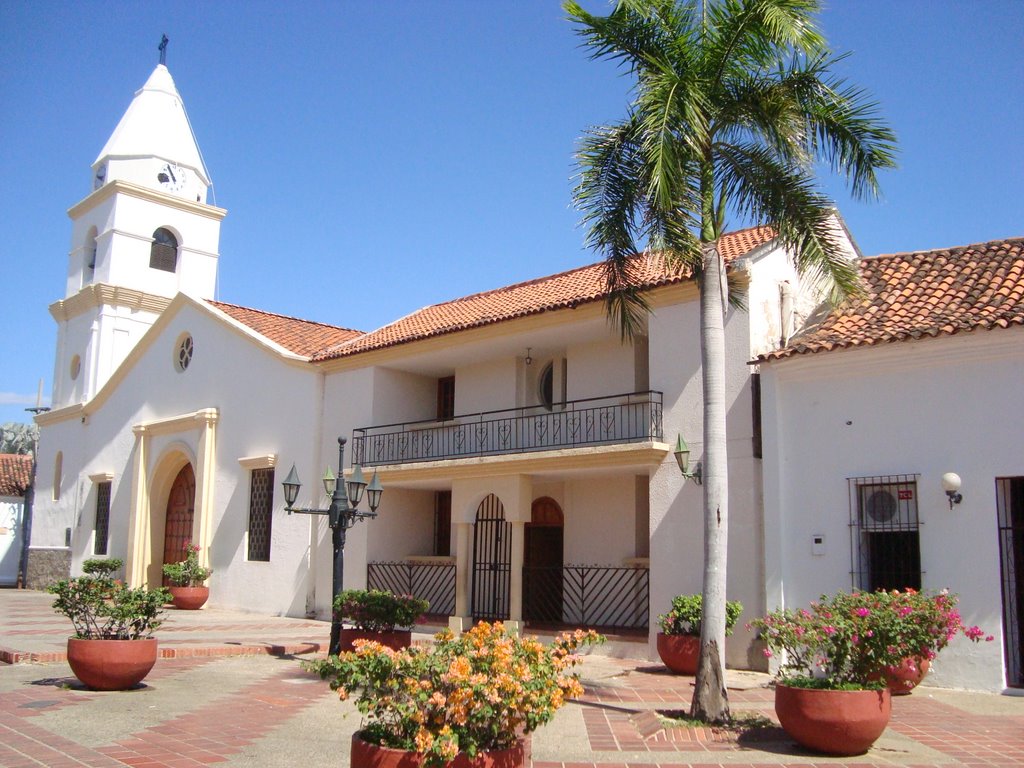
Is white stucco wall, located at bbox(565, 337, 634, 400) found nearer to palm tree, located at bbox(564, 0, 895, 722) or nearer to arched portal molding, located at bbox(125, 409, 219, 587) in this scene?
palm tree, located at bbox(564, 0, 895, 722)

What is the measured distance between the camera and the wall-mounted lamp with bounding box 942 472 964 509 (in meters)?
11.7

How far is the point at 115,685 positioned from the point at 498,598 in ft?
29.4

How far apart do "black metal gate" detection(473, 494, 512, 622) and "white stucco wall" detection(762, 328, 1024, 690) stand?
22.0ft

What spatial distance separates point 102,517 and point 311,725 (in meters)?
20.2

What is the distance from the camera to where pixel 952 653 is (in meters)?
11.7

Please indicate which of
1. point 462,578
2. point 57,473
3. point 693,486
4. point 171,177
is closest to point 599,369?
point 693,486

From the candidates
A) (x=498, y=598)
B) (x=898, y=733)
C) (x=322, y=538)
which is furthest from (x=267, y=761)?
(x=322, y=538)

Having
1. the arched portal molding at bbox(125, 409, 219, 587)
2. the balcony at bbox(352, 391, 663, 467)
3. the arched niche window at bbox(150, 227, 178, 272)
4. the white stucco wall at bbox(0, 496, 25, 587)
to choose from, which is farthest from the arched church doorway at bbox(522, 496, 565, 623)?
the white stucco wall at bbox(0, 496, 25, 587)

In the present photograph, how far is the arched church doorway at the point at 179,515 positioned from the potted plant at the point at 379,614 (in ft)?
40.5

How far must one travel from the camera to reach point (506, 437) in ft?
59.3

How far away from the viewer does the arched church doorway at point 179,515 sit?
24.3m

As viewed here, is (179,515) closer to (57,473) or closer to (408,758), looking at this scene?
(57,473)

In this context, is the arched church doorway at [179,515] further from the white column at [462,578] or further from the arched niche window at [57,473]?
the white column at [462,578]

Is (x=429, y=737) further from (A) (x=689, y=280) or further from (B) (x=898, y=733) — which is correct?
(A) (x=689, y=280)
